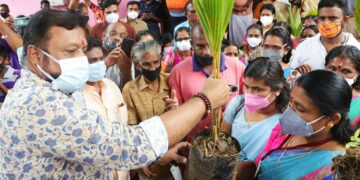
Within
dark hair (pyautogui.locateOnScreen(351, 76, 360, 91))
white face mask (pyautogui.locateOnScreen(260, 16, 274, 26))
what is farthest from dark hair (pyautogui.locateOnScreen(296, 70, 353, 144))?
white face mask (pyautogui.locateOnScreen(260, 16, 274, 26))

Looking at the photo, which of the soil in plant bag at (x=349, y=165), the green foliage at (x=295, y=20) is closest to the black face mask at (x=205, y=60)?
the soil in plant bag at (x=349, y=165)

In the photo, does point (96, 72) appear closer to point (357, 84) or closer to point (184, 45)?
point (184, 45)

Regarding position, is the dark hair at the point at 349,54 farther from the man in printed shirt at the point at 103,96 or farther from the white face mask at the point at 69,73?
the white face mask at the point at 69,73

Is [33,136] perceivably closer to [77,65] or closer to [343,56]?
[77,65]

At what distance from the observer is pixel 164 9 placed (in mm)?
5473

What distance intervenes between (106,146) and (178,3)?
3.86 m

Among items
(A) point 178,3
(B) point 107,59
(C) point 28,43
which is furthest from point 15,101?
(A) point 178,3

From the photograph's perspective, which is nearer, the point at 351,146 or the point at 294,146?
the point at 351,146

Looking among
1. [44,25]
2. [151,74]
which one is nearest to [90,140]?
[44,25]

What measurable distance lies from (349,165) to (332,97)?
1.88 ft

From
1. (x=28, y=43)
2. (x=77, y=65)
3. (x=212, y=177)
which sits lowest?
(x=212, y=177)

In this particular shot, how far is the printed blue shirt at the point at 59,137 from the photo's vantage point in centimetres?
111

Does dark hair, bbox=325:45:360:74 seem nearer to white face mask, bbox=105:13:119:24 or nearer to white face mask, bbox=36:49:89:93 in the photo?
white face mask, bbox=36:49:89:93

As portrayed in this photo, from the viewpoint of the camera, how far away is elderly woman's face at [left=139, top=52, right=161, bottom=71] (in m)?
2.50
